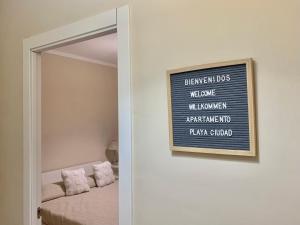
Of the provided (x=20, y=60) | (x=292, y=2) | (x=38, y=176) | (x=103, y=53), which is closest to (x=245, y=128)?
(x=292, y=2)

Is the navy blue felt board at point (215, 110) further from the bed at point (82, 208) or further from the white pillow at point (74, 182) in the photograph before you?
the white pillow at point (74, 182)

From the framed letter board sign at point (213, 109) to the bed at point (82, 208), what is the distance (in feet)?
5.98

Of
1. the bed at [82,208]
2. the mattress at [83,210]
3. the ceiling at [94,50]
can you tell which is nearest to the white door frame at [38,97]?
the bed at [82,208]

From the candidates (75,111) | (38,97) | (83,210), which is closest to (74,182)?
(83,210)

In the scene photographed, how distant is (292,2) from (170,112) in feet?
1.77

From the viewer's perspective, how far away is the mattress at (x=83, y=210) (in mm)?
2584

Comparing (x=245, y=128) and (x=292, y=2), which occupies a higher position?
(x=292, y=2)

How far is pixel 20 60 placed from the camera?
5.60 feet

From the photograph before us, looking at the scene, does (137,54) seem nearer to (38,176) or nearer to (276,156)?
(276,156)

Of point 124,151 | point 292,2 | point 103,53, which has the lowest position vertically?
point 124,151

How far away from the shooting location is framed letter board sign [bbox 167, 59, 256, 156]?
858mm

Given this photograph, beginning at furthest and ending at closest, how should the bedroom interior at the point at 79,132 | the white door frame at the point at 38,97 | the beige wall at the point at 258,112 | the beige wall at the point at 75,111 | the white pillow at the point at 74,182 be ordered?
the beige wall at the point at 75,111 → the white pillow at the point at 74,182 → the bedroom interior at the point at 79,132 → the white door frame at the point at 38,97 → the beige wall at the point at 258,112

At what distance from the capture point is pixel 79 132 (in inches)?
162

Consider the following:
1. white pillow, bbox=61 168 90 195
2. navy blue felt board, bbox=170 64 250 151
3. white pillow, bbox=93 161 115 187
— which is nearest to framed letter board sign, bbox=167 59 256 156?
navy blue felt board, bbox=170 64 250 151
